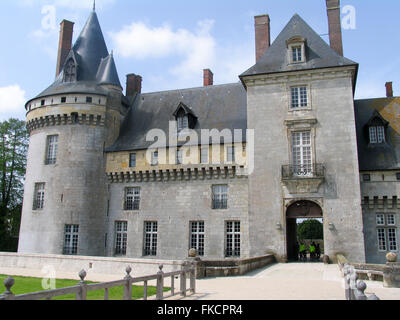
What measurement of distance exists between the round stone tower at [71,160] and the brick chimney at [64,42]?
8.40 ft

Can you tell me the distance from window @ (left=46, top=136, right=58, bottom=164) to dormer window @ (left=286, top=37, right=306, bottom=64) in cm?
1509

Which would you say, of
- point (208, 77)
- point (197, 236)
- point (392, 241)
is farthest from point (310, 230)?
point (197, 236)

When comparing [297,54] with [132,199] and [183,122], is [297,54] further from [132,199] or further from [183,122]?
[132,199]

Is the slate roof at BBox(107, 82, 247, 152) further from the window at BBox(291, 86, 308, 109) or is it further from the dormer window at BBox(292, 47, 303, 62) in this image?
the dormer window at BBox(292, 47, 303, 62)

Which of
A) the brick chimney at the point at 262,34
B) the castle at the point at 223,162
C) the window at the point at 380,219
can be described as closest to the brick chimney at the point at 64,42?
the castle at the point at 223,162

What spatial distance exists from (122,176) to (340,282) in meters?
15.4

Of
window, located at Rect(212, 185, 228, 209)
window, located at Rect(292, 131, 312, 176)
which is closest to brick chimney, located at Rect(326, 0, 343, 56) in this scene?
window, located at Rect(292, 131, 312, 176)

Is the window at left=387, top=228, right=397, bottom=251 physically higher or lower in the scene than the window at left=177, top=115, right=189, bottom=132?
lower

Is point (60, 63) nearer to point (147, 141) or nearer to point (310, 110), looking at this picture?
point (147, 141)

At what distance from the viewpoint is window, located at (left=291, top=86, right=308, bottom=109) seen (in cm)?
2119

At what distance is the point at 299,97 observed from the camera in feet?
69.8

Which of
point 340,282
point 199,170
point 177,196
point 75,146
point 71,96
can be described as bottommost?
point 340,282
